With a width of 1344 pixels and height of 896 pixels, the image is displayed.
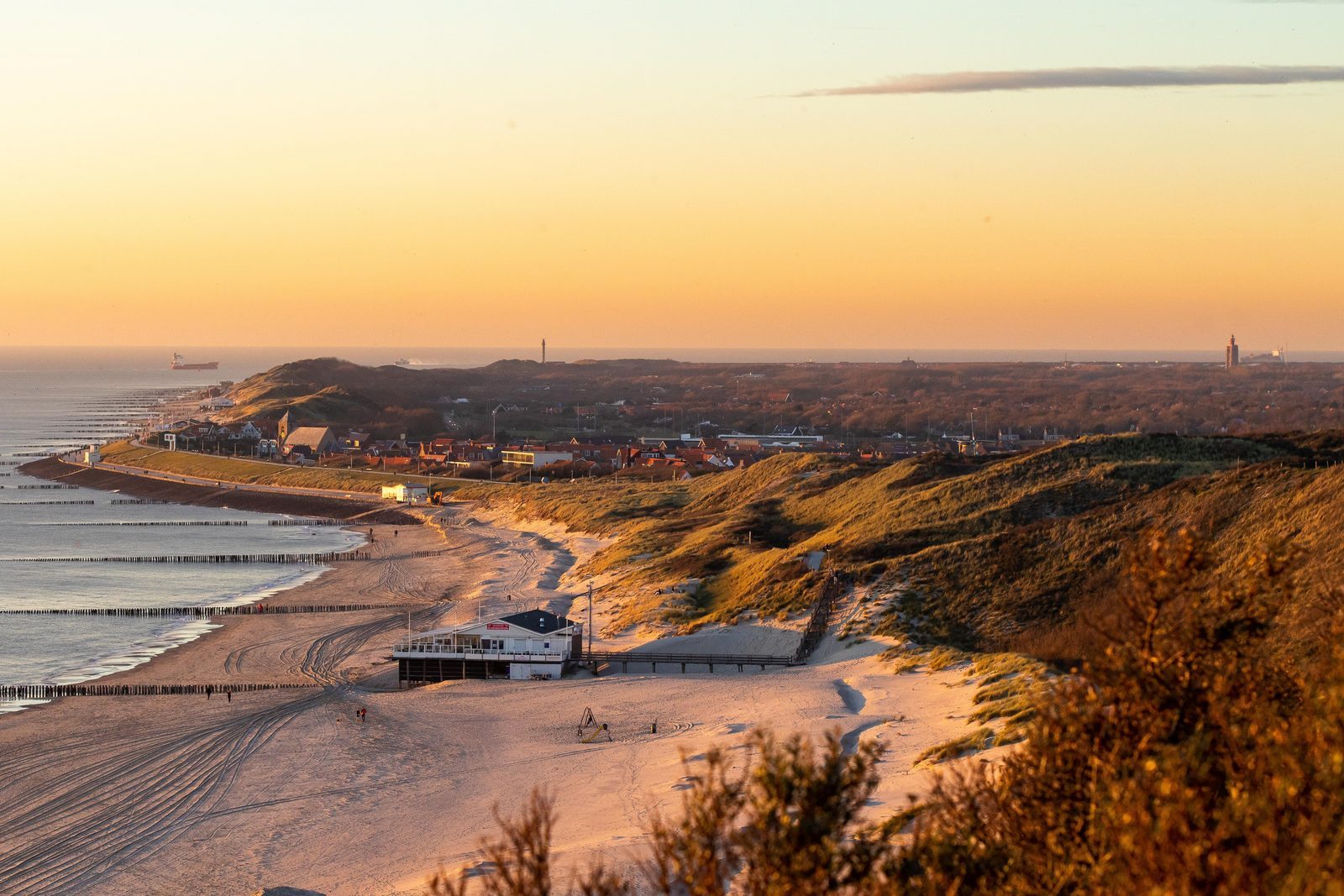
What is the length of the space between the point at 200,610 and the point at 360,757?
25219 millimetres

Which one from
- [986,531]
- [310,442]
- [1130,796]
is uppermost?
[1130,796]

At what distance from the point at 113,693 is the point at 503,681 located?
11.3m

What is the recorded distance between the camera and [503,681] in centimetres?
4150

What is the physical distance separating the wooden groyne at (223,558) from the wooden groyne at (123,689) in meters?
29.7

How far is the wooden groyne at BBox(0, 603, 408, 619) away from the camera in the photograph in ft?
175

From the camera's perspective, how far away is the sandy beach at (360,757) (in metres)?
24.5

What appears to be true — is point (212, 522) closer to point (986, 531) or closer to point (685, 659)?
point (986, 531)

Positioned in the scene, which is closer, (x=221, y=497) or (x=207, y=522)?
(x=207, y=522)

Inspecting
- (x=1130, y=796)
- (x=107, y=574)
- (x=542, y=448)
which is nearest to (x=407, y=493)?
(x=542, y=448)

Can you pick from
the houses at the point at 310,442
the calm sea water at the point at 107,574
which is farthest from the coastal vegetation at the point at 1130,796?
the houses at the point at 310,442

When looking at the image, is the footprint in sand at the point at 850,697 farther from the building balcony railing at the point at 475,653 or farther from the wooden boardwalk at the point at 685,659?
the building balcony railing at the point at 475,653

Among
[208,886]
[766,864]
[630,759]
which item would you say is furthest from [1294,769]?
[630,759]

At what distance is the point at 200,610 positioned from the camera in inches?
2142

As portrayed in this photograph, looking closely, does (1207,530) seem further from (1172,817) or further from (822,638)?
(1172,817)
